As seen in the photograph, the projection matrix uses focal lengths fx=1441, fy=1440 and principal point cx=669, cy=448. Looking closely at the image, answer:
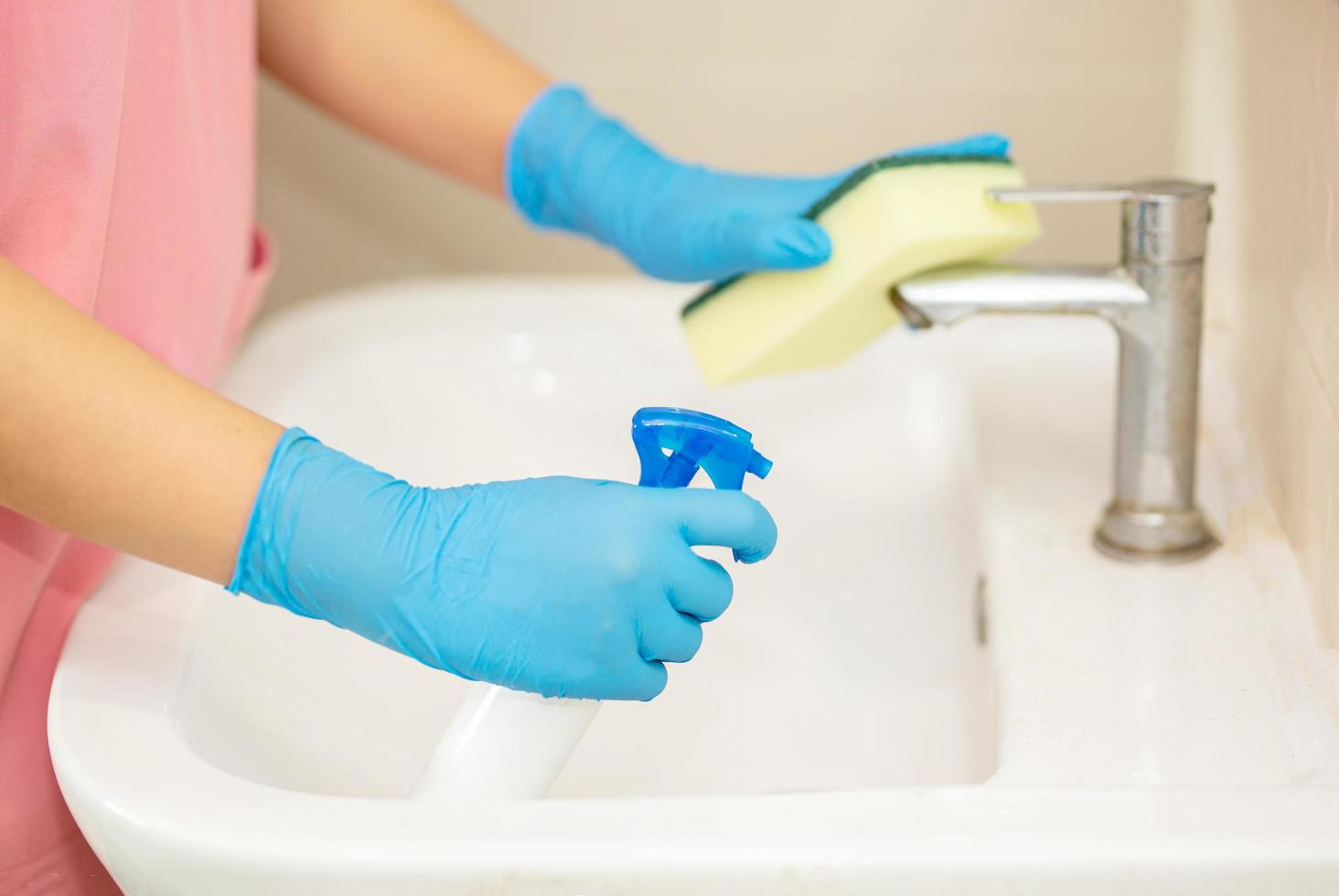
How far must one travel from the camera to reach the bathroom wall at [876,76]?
115 centimetres

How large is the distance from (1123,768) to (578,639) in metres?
0.23

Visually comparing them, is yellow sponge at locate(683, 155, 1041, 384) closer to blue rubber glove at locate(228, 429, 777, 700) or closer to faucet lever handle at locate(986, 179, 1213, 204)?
faucet lever handle at locate(986, 179, 1213, 204)

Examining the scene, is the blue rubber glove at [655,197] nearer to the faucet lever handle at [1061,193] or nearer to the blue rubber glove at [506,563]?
the faucet lever handle at [1061,193]

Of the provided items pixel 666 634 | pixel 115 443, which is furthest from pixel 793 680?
pixel 115 443

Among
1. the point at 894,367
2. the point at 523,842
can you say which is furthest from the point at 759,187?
the point at 523,842

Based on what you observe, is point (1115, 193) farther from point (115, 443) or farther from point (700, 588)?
point (115, 443)

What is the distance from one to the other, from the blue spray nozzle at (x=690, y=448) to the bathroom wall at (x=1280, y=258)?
0.29m

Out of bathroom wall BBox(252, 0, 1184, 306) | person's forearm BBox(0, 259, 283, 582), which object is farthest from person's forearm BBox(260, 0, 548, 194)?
→ person's forearm BBox(0, 259, 283, 582)

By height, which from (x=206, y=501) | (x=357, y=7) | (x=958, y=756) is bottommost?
(x=958, y=756)

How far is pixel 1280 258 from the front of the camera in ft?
2.54

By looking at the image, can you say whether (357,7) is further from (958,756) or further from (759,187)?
(958,756)

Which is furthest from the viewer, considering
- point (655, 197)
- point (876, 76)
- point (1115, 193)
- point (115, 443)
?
point (876, 76)

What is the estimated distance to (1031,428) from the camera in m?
0.92

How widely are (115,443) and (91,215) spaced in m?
0.14
